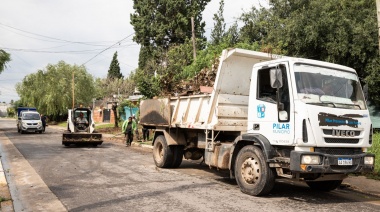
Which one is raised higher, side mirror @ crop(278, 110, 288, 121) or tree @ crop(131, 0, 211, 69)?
tree @ crop(131, 0, 211, 69)

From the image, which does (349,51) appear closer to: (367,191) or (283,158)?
(367,191)

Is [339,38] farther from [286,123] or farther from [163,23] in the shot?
[163,23]

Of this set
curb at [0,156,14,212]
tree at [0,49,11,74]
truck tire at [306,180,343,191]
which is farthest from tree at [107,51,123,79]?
truck tire at [306,180,343,191]

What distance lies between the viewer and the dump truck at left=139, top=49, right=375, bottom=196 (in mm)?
6066

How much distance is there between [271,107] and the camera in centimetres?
668

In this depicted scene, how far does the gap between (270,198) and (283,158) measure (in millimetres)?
974

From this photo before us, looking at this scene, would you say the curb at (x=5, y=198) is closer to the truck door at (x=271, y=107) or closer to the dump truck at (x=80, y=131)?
the truck door at (x=271, y=107)

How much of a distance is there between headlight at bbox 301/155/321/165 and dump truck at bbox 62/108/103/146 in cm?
1324

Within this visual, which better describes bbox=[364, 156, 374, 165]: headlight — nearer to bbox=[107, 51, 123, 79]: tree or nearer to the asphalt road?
the asphalt road

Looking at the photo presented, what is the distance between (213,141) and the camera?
26.9ft

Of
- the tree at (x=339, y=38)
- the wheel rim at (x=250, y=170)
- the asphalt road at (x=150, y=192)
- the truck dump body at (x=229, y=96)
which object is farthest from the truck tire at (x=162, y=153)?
the tree at (x=339, y=38)

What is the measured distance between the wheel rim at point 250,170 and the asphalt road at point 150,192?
34 cm

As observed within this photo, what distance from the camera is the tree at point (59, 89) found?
44.4 m

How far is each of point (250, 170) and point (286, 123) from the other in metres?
1.25
